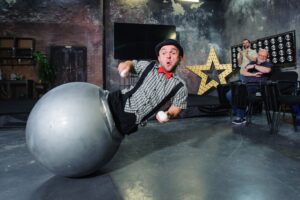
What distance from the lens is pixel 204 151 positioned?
8.50ft

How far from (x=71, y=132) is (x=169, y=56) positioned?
34.8 inches

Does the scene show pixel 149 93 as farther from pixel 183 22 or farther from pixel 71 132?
pixel 183 22

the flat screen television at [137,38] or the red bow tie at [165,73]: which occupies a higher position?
the flat screen television at [137,38]

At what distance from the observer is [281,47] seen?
572 cm

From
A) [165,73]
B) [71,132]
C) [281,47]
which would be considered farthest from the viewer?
[281,47]

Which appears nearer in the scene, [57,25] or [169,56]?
[169,56]

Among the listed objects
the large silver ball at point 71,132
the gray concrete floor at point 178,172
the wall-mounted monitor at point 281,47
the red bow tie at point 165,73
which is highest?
the wall-mounted monitor at point 281,47

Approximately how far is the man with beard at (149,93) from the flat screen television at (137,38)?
592cm

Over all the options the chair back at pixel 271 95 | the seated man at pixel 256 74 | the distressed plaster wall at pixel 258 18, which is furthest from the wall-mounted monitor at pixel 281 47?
the chair back at pixel 271 95

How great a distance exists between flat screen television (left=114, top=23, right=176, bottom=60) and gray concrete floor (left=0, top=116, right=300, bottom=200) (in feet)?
16.3

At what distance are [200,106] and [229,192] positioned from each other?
3.53 m

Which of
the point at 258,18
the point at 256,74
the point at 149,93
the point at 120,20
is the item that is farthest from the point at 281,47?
the point at 149,93

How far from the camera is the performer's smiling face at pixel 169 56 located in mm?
1847

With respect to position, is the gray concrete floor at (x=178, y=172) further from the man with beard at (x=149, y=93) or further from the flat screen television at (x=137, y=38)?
the flat screen television at (x=137, y=38)
